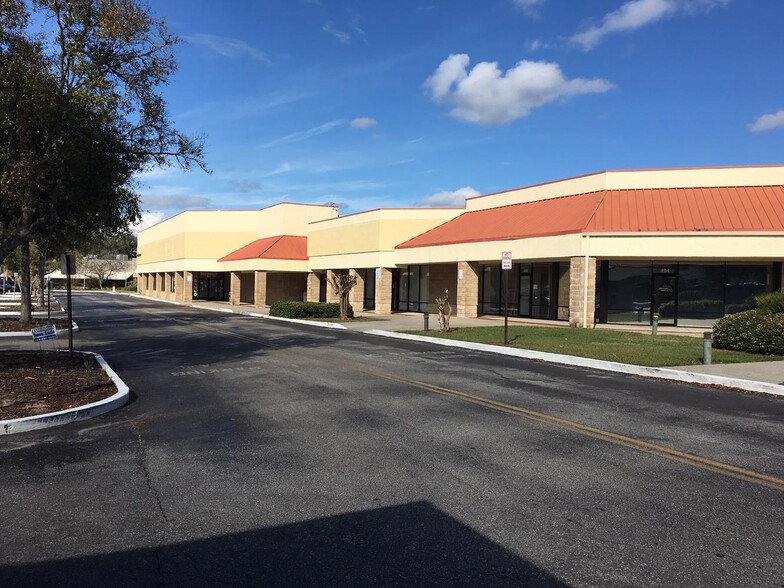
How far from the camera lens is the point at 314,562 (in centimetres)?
404

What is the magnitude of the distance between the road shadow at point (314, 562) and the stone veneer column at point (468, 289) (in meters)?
26.3

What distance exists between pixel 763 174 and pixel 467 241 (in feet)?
41.8

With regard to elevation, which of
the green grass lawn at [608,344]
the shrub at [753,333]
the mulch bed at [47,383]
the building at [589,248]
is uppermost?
the building at [589,248]

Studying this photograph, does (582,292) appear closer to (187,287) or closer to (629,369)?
(629,369)

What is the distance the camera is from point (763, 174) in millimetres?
24719

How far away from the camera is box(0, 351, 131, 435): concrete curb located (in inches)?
304

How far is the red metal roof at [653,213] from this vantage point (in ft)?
74.7

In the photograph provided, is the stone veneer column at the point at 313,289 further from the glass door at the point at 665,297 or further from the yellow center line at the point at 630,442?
the yellow center line at the point at 630,442

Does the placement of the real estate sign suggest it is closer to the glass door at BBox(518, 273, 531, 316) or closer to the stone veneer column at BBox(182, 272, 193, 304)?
the glass door at BBox(518, 273, 531, 316)

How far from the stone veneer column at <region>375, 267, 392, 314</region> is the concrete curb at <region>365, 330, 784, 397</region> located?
16.7 meters

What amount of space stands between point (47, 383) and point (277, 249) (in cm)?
3737

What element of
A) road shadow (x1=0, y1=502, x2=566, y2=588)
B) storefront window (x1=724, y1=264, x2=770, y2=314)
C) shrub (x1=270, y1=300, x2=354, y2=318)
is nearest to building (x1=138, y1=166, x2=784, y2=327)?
storefront window (x1=724, y1=264, x2=770, y2=314)

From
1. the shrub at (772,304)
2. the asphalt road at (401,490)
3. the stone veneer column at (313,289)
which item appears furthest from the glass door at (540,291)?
the stone veneer column at (313,289)

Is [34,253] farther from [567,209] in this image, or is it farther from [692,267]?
[692,267]
